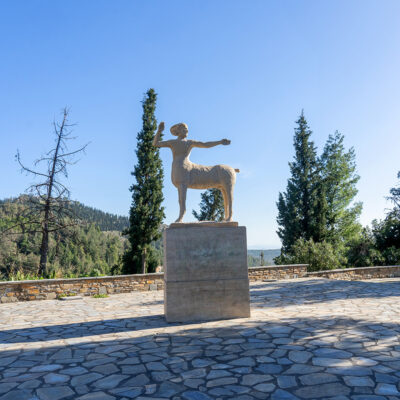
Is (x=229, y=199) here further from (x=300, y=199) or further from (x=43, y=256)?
(x=300, y=199)

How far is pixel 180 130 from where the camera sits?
21.1 feet

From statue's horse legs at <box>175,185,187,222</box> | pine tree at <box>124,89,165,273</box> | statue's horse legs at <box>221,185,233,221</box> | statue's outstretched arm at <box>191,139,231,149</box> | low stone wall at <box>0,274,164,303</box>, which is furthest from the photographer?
pine tree at <box>124,89,165,273</box>

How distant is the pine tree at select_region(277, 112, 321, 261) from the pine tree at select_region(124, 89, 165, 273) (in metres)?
9.87

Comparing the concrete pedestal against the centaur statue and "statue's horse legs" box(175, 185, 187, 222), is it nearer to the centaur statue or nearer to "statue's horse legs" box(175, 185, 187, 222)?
"statue's horse legs" box(175, 185, 187, 222)

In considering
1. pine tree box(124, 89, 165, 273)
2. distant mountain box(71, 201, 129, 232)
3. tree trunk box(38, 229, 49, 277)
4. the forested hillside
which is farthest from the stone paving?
distant mountain box(71, 201, 129, 232)

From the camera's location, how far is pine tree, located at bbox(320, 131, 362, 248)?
25281 millimetres

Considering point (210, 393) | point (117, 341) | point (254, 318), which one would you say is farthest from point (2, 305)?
point (210, 393)

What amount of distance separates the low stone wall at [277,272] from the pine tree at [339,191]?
38.6ft

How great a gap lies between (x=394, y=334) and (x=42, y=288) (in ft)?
30.1

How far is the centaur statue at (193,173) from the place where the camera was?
6.15 meters

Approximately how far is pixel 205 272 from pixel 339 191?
23229 mm

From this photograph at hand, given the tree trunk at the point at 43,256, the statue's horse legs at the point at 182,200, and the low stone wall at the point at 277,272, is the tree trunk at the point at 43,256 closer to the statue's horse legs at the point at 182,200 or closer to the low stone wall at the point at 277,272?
the low stone wall at the point at 277,272

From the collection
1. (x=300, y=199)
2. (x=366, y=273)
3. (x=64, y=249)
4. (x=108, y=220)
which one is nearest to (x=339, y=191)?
(x=300, y=199)

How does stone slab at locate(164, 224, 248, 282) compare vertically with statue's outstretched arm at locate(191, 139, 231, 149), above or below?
below
